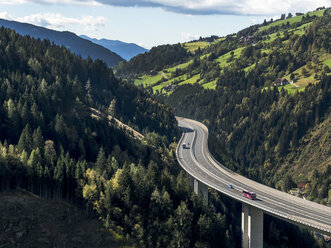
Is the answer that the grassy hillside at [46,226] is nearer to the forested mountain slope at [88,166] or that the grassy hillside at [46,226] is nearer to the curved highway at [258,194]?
the forested mountain slope at [88,166]

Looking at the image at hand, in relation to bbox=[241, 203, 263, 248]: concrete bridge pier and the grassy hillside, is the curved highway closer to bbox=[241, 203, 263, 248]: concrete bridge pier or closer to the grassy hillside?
bbox=[241, 203, 263, 248]: concrete bridge pier

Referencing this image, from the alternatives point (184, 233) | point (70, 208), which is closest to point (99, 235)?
point (70, 208)

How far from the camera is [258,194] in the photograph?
309 ft

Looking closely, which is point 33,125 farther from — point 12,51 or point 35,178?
point 12,51

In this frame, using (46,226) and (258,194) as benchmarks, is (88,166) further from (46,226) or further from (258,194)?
(258,194)

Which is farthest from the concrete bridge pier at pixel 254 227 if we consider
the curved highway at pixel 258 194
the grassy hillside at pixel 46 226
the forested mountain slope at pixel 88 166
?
the grassy hillside at pixel 46 226

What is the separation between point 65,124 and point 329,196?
106175 mm

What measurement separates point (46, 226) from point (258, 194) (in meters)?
48.1

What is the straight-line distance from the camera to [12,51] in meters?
164

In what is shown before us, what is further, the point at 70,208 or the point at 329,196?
the point at 329,196

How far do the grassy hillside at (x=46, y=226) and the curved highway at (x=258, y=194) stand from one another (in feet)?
103

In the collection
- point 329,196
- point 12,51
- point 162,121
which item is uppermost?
point 12,51

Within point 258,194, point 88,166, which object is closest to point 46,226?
point 88,166

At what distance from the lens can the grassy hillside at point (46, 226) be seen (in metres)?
71.1
